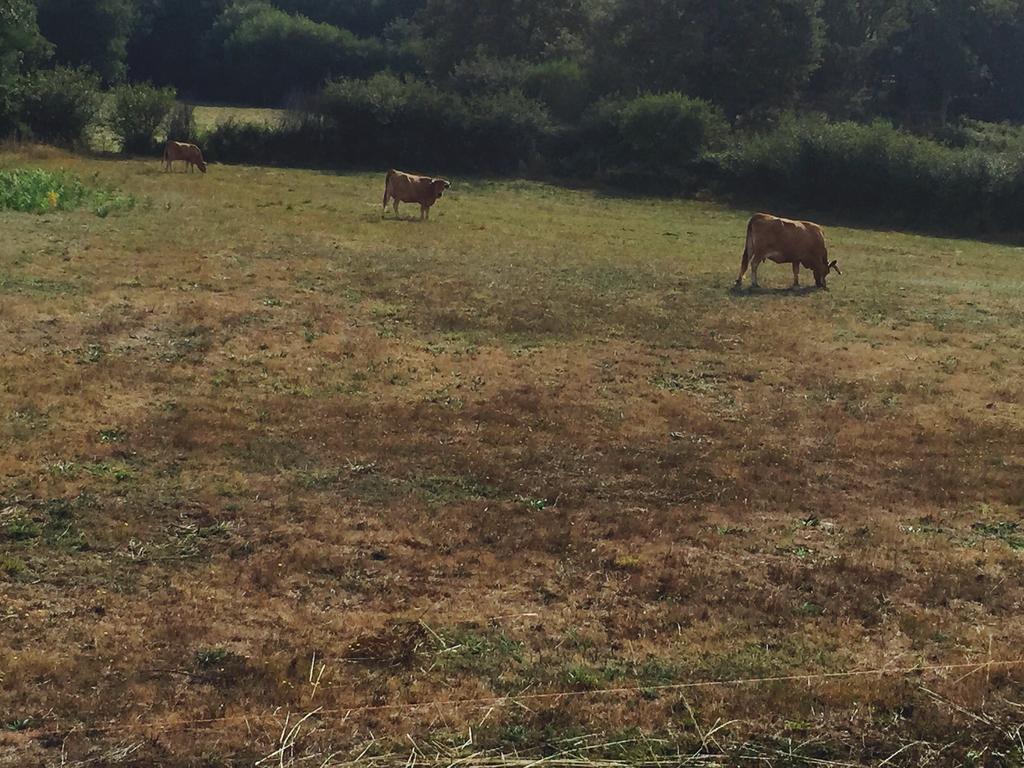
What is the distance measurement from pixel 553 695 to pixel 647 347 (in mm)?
8129

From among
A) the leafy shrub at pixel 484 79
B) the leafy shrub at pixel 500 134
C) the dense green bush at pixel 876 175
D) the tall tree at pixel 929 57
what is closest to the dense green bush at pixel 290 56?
the leafy shrub at pixel 484 79

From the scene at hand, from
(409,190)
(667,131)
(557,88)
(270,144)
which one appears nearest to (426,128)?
(270,144)

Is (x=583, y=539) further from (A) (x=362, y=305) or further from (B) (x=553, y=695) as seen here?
(A) (x=362, y=305)

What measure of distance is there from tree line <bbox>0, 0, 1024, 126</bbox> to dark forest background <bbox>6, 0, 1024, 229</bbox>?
100 mm

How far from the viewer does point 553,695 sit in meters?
5.05

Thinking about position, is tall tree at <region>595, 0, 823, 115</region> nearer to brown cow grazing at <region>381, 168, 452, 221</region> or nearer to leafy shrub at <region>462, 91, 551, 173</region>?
leafy shrub at <region>462, 91, 551, 173</region>

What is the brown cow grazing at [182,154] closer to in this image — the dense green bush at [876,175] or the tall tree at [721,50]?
the dense green bush at [876,175]

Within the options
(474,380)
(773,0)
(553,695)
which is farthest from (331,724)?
(773,0)

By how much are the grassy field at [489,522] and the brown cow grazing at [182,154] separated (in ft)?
55.1

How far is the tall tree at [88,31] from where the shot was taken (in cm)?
5459

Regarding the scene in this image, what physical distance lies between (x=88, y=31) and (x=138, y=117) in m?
23.7

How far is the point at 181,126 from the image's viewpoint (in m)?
36.2

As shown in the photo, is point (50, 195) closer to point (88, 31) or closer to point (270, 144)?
point (270, 144)

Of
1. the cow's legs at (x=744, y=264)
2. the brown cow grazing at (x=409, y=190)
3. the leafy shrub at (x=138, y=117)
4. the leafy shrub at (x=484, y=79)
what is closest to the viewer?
the cow's legs at (x=744, y=264)
